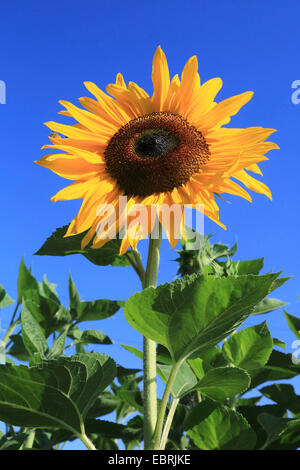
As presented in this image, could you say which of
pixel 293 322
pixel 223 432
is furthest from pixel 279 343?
pixel 223 432

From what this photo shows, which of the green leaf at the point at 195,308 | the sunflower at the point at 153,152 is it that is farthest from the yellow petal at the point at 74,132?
the green leaf at the point at 195,308

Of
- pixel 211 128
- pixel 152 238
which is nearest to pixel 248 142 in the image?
pixel 211 128

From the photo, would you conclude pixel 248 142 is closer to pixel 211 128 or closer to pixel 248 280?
pixel 211 128

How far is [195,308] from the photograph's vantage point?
3.71 feet

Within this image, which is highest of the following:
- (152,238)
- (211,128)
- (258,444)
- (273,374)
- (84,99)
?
(84,99)

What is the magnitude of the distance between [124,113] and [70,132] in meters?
0.17

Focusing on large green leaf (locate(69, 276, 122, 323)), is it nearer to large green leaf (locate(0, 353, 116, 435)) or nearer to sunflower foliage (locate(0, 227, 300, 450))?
sunflower foliage (locate(0, 227, 300, 450))

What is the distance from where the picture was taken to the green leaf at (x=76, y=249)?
1.48 m

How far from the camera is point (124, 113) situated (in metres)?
1.47

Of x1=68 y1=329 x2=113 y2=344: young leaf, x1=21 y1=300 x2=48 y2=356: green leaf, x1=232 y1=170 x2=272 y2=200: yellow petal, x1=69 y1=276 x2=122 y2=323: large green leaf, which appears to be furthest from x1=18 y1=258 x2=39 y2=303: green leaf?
x1=232 y1=170 x2=272 y2=200: yellow petal

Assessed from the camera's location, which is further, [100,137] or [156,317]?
[100,137]

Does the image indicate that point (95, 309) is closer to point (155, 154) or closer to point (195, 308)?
point (155, 154)

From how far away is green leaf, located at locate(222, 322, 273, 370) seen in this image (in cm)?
149

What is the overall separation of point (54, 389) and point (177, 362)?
1.00ft
